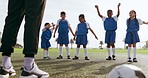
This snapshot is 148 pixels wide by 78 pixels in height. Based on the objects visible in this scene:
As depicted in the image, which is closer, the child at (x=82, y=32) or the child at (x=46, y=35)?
the child at (x=82, y=32)

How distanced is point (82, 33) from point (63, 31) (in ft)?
3.07

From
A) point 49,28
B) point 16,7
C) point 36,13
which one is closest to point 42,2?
point 36,13

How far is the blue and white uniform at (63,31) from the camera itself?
46.2 ft

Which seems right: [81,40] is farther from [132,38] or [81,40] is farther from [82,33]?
[132,38]

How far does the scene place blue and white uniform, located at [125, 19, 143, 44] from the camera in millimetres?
11875

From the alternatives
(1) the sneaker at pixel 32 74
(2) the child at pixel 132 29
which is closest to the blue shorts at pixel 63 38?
(2) the child at pixel 132 29

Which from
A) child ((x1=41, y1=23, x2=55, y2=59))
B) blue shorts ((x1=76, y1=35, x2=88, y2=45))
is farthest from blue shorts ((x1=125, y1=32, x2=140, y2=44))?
child ((x1=41, y1=23, x2=55, y2=59))

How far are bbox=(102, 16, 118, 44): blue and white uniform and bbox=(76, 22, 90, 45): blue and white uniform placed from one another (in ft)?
3.20

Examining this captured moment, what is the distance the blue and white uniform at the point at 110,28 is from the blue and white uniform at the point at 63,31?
188cm

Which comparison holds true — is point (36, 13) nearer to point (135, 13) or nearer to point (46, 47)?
point (135, 13)

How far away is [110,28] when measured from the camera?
42.5 feet

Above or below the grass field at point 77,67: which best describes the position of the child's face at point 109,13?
above

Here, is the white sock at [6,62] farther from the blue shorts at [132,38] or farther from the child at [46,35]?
the child at [46,35]

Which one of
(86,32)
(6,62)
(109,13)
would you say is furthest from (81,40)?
(6,62)
